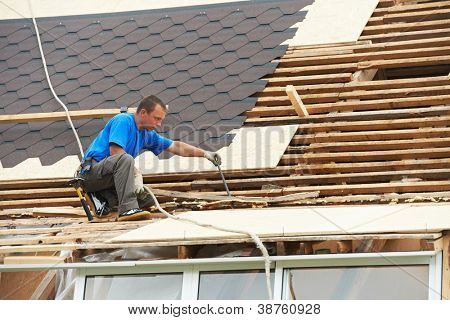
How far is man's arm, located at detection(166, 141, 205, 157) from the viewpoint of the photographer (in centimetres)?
848

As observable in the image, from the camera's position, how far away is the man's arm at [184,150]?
8.48 meters

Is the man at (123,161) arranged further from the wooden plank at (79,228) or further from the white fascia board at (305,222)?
the white fascia board at (305,222)

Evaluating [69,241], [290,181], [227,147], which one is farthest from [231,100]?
[69,241]

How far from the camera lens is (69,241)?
281 inches

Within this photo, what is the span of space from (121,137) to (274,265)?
209 centimetres

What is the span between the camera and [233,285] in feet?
21.5

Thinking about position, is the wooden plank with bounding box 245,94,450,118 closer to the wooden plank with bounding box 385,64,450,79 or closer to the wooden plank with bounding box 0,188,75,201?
the wooden plank with bounding box 385,64,450,79

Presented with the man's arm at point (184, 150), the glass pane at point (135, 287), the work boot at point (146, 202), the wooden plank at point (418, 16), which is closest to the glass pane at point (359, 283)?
the glass pane at point (135, 287)

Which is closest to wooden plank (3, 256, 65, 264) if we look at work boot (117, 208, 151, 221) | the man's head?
work boot (117, 208, 151, 221)

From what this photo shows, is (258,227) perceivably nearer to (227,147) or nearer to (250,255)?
(250,255)

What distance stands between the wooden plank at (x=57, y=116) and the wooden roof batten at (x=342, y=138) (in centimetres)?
2

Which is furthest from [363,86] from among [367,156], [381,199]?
[381,199]

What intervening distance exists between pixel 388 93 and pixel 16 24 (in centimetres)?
400

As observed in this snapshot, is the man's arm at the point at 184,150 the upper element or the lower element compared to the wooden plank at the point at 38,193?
upper
